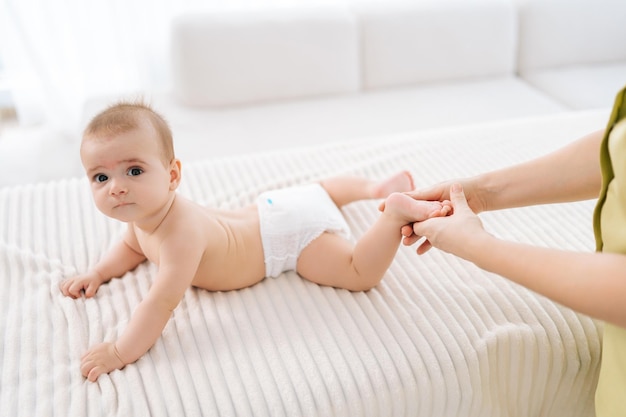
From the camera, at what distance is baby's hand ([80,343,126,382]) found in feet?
3.59

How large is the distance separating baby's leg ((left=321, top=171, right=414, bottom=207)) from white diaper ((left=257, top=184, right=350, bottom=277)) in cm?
7

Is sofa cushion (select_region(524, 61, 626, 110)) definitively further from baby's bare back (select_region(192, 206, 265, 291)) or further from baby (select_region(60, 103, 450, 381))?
baby's bare back (select_region(192, 206, 265, 291))

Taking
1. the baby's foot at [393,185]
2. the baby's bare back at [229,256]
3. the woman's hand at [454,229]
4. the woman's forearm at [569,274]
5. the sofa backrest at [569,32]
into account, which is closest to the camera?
the woman's forearm at [569,274]

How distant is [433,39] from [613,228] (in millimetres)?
1696

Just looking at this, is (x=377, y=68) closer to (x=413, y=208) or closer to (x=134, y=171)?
(x=413, y=208)

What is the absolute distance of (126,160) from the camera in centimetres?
114

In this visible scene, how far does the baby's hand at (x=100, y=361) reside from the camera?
1.10 metres

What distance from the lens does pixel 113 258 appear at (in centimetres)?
134

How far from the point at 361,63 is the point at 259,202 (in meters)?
1.26

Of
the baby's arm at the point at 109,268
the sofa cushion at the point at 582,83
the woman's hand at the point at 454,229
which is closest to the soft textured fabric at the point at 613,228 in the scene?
the woman's hand at the point at 454,229

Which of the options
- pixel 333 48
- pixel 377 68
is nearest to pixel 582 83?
pixel 377 68

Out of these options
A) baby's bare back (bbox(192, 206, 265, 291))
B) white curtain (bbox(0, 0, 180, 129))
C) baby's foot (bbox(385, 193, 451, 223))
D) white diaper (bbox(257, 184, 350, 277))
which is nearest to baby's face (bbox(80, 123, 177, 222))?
baby's bare back (bbox(192, 206, 265, 291))

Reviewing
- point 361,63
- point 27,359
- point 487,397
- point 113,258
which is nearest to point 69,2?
point 361,63

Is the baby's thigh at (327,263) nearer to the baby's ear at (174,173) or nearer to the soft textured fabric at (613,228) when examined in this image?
the baby's ear at (174,173)
